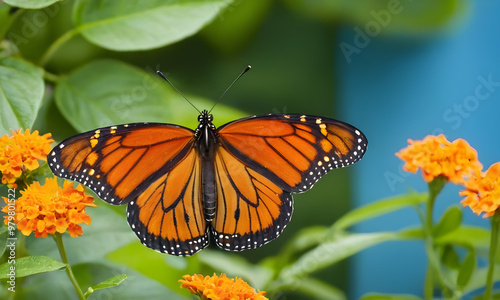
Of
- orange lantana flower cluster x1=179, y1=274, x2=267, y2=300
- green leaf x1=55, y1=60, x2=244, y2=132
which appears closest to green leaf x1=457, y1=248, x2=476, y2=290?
orange lantana flower cluster x1=179, y1=274, x2=267, y2=300

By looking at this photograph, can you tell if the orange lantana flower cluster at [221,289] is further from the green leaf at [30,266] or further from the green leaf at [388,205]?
the green leaf at [388,205]

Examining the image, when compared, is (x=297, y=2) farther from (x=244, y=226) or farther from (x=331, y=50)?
(x=244, y=226)

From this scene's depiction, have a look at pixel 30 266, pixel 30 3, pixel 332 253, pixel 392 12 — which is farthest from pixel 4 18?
pixel 392 12

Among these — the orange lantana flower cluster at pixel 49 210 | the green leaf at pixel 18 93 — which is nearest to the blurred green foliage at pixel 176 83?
the green leaf at pixel 18 93

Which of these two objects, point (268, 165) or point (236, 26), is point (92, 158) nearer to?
point (268, 165)

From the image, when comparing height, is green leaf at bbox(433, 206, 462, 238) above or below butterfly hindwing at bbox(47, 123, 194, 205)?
above

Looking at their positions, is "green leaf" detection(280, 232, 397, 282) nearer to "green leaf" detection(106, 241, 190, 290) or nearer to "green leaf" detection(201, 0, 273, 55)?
"green leaf" detection(106, 241, 190, 290)
